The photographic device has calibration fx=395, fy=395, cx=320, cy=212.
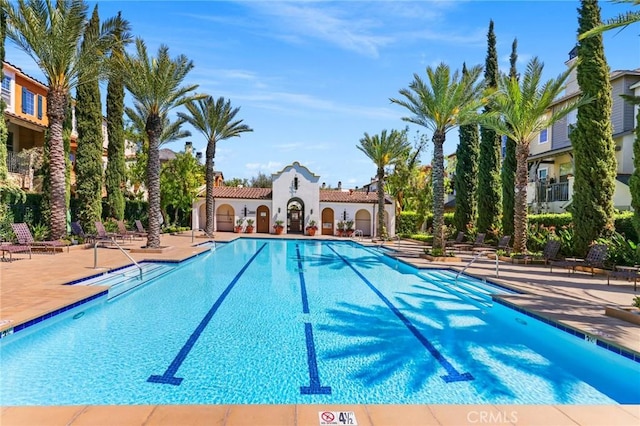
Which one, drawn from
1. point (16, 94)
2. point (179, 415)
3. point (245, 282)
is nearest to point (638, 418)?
point (179, 415)

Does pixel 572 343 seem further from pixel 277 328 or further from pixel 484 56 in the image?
pixel 484 56

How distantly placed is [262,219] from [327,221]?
20.3 feet

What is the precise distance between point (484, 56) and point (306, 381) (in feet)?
78.0

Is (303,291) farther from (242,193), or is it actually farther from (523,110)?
(242,193)

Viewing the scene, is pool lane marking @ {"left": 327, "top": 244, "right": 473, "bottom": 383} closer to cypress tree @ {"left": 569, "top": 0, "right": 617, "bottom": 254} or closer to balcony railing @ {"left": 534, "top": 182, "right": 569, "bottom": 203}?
cypress tree @ {"left": 569, "top": 0, "right": 617, "bottom": 254}

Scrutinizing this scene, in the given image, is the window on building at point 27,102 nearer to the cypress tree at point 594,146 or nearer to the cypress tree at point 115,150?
the cypress tree at point 115,150

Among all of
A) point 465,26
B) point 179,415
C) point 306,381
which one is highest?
point 465,26

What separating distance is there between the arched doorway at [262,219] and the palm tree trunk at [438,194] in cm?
2046

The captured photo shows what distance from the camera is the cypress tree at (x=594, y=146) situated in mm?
15500

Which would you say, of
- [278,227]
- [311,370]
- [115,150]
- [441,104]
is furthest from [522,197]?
[115,150]

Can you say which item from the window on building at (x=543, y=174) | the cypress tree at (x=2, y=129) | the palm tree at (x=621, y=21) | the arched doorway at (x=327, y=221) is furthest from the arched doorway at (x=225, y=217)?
the palm tree at (x=621, y=21)

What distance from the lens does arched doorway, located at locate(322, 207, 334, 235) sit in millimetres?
37375

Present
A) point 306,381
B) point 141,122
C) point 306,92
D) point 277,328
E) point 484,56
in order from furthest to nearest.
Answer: point 141,122, point 484,56, point 306,92, point 277,328, point 306,381

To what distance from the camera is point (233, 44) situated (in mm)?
13961
